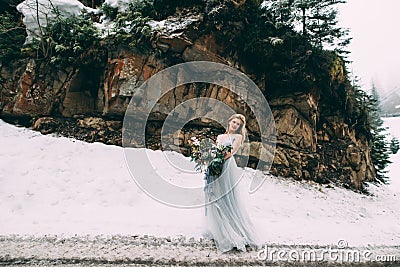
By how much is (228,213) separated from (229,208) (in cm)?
9

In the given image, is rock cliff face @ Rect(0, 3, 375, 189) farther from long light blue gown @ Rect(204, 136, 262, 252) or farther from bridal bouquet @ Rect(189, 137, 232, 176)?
long light blue gown @ Rect(204, 136, 262, 252)

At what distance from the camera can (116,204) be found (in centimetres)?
600

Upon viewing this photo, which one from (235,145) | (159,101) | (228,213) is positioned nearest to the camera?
(228,213)

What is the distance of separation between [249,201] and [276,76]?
5.05 m

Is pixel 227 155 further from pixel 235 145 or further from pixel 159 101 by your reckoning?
pixel 159 101

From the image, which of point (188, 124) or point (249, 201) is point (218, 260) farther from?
point (188, 124)

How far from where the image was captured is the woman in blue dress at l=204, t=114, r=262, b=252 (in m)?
4.21

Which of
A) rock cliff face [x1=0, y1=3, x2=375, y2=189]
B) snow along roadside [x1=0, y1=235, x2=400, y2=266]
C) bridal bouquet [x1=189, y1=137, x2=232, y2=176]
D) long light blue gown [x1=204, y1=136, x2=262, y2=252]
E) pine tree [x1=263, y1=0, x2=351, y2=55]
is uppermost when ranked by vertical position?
pine tree [x1=263, y1=0, x2=351, y2=55]

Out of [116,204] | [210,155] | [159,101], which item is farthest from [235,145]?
[159,101]

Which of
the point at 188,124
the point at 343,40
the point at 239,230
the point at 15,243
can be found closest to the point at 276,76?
the point at 343,40

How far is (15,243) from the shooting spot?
4.05 meters

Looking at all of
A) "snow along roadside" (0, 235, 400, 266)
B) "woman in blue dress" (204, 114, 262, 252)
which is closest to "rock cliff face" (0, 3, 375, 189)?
"woman in blue dress" (204, 114, 262, 252)

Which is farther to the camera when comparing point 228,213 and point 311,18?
point 311,18

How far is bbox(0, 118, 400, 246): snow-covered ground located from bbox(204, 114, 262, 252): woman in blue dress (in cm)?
60
